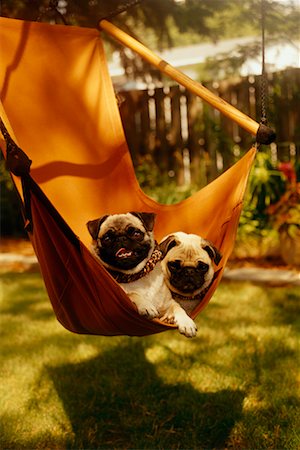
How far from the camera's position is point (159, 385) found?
2.86 m

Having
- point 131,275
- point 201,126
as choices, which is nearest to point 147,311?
point 131,275

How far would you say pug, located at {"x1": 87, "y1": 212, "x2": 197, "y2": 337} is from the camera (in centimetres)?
225

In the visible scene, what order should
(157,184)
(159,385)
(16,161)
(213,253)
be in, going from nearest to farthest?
1. (16,161)
2. (213,253)
3. (159,385)
4. (157,184)

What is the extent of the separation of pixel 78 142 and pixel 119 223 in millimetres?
926

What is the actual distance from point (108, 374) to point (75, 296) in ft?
3.37

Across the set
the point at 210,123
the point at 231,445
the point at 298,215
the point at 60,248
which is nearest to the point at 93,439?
the point at 231,445

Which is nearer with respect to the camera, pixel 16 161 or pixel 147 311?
pixel 16 161

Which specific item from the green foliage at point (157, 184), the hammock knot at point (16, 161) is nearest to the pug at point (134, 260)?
the hammock knot at point (16, 161)

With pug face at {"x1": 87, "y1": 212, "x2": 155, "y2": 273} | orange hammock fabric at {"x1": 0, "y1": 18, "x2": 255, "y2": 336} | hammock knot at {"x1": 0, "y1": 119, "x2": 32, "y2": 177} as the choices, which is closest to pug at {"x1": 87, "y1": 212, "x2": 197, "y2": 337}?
pug face at {"x1": 87, "y1": 212, "x2": 155, "y2": 273}

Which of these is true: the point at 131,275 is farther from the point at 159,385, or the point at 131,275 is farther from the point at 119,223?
the point at 159,385

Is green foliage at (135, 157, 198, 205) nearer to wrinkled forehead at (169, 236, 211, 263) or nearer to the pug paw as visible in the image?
wrinkled forehead at (169, 236, 211, 263)

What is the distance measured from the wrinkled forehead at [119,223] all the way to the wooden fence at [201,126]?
3.23 metres

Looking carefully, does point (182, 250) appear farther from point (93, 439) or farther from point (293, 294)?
point (293, 294)

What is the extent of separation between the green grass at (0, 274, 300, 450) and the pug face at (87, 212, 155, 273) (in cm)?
73
